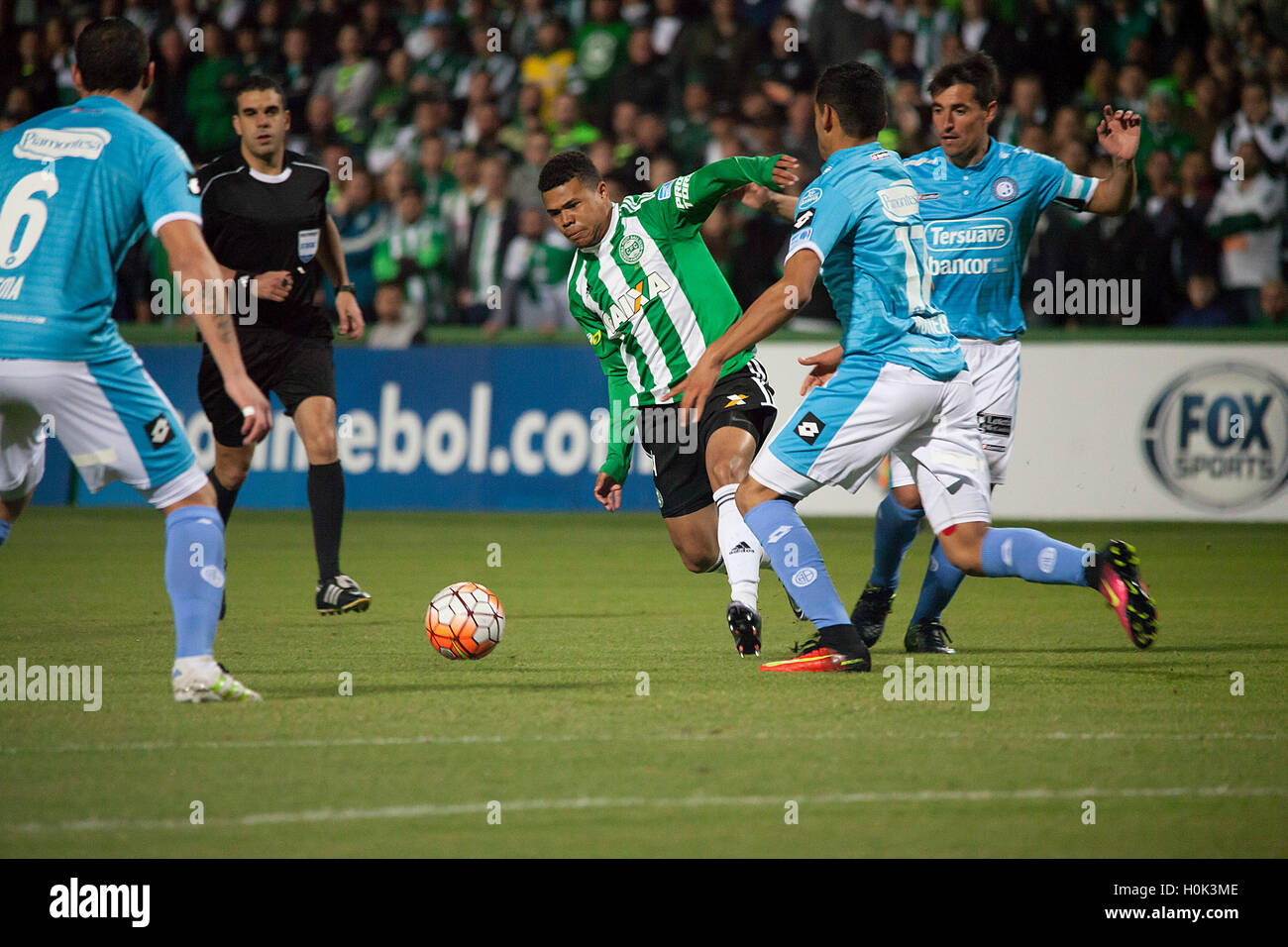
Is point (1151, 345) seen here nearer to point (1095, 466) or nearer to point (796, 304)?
point (1095, 466)

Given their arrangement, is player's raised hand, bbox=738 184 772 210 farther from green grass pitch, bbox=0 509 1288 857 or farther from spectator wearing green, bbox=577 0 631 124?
spectator wearing green, bbox=577 0 631 124

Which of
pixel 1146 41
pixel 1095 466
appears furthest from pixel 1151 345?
pixel 1146 41

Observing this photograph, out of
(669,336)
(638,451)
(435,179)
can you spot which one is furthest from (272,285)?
(435,179)

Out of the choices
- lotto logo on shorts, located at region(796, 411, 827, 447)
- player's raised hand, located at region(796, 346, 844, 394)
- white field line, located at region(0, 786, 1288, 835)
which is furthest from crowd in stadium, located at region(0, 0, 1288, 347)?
white field line, located at region(0, 786, 1288, 835)

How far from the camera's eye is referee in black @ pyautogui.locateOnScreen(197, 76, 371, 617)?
27.0 feet

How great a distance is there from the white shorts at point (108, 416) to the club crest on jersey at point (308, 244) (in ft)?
10.6

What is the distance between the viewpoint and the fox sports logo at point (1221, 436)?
1226 cm

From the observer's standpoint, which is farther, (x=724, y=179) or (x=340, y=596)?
(x=340, y=596)

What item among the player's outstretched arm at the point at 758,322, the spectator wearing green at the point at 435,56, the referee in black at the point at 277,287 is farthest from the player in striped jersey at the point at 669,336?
the spectator wearing green at the point at 435,56

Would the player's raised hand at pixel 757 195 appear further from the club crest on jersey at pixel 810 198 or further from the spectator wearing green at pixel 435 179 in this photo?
the spectator wearing green at pixel 435 179

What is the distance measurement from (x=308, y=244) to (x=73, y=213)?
332cm

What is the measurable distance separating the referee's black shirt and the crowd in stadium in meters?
5.62

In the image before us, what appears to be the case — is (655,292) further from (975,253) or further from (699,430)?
(975,253)

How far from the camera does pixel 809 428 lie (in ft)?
19.5
